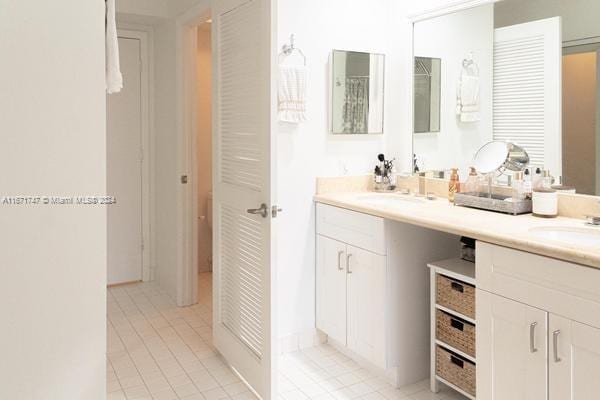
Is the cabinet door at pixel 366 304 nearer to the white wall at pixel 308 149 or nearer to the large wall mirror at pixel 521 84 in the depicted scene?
the white wall at pixel 308 149

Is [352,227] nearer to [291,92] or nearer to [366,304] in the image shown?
[366,304]

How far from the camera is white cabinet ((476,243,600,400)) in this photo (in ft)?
5.33

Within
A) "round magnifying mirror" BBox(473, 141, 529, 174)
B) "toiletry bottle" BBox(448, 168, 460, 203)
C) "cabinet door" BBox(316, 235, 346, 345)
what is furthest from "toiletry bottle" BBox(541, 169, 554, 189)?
"cabinet door" BBox(316, 235, 346, 345)

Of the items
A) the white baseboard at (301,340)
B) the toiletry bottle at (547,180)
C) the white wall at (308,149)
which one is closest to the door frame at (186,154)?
the white wall at (308,149)

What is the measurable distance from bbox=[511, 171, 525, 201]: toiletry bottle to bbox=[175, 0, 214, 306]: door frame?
2207 millimetres

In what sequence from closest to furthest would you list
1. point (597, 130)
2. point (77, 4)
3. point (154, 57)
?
point (77, 4)
point (597, 130)
point (154, 57)

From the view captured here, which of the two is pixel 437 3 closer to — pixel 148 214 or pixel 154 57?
pixel 154 57

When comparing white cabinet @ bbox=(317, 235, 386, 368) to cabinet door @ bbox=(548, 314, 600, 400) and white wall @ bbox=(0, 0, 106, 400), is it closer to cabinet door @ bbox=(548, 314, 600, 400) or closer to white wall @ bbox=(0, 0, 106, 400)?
cabinet door @ bbox=(548, 314, 600, 400)

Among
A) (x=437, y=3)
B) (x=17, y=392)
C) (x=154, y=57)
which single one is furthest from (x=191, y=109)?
(x=17, y=392)

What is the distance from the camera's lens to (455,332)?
237cm

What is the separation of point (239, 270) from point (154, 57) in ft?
8.04

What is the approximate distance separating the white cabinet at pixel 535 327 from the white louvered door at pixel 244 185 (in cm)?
91

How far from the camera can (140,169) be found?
174 inches

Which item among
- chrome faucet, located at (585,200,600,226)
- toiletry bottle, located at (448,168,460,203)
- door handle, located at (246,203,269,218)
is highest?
toiletry bottle, located at (448,168,460,203)
